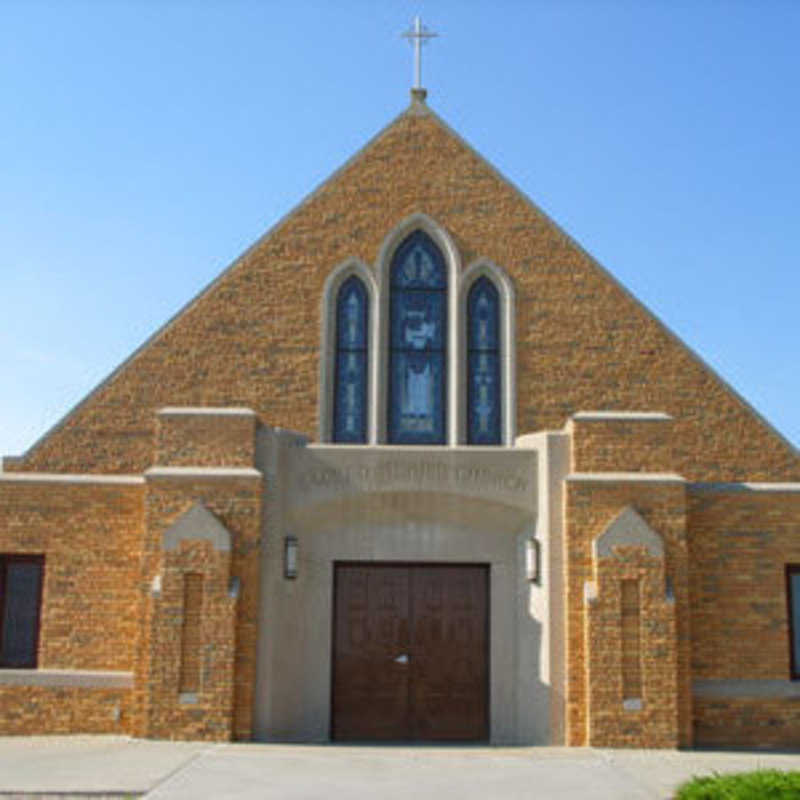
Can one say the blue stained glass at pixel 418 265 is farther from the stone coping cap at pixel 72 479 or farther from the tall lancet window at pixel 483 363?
the stone coping cap at pixel 72 479

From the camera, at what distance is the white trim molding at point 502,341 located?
1739cm

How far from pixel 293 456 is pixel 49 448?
4046mm

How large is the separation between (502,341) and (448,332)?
0.83 m

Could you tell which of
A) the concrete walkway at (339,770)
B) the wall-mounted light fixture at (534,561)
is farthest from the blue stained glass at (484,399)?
the concrete walkway at (339,770)

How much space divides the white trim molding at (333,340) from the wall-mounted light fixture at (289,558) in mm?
2343

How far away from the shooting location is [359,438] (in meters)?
17.4

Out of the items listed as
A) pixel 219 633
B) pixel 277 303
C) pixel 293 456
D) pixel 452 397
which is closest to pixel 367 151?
pixel 277 303

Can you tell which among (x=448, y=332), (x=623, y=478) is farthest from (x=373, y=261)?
(x=623, y=478)

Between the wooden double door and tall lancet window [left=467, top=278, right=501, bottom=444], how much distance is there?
98.6 inches

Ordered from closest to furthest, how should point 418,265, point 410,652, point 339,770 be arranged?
point 339,770, point 410,652, point 418,265

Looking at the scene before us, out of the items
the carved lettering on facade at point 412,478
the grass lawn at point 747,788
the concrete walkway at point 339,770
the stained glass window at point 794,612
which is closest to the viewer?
the grass lawn at point 747,788

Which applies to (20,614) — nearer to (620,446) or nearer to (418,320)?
(418,320)

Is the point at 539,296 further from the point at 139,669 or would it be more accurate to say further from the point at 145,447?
the point at 139,669

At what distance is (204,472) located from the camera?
48.8 feet
